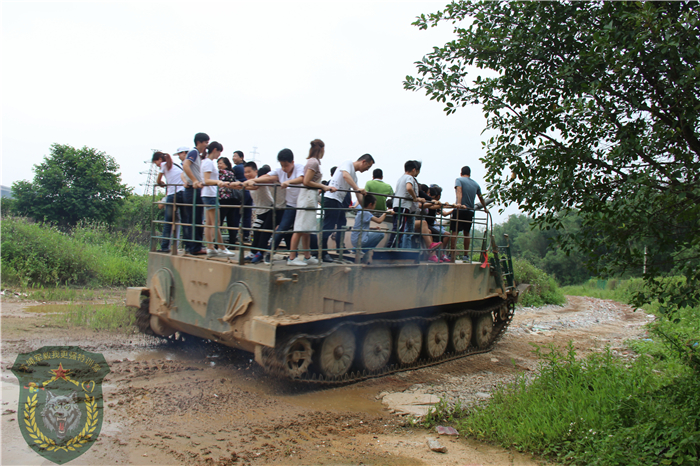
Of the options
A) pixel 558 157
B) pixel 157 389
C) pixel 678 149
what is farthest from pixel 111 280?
pixel 678 149

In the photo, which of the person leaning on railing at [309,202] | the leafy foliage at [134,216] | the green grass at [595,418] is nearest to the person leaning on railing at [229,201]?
the person leaning on railing at [309,202]

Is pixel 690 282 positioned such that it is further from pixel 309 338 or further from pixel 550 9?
pixel 309 338

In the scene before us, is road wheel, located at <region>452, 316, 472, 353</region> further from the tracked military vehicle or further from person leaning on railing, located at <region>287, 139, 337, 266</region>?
person leaning on railing, located at <region>287, 139, 337, 266</region>

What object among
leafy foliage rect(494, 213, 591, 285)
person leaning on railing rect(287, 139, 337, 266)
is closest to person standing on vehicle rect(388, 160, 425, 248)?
person leaning on railing rect(287, 139, 337, 266)

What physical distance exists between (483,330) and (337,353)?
4282 millimetres

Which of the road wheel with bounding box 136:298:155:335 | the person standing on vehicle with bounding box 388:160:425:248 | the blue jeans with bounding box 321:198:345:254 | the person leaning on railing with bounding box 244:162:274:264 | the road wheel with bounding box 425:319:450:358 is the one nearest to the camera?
the person leaning on railing with bounding box 244:162:274:264

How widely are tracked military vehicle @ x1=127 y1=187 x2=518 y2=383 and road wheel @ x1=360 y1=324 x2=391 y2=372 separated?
0.05 feet

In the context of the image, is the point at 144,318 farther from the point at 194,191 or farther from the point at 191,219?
the point at 194,191

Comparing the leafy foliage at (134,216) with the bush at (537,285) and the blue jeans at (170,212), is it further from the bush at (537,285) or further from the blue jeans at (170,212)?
the bush at (537,285)

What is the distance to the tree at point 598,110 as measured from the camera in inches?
157

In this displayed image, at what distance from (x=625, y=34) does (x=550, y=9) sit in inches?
35.1

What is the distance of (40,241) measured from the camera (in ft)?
42.7

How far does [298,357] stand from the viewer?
606cm

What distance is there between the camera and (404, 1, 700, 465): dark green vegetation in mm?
4027
